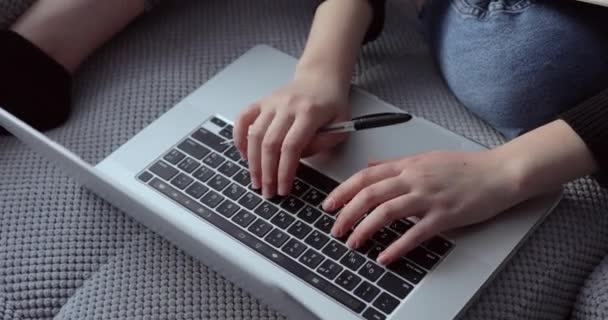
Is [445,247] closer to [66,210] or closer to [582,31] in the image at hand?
[582,31]

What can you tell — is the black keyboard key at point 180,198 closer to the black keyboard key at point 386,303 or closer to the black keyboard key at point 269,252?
the black keyboard key at point 269,252

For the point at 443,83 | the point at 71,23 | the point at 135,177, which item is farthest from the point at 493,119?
the point at 71,23

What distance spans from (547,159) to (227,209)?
286 mm

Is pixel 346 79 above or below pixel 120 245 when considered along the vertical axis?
above

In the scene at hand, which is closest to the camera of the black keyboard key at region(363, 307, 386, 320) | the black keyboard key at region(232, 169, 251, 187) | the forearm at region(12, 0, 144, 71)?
the black keyboard key at region(363, 307, 386, 320)

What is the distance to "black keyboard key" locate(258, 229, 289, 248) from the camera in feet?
1.95

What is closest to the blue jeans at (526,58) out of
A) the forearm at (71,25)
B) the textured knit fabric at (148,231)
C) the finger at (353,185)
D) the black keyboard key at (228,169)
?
the textured knit fabric at (148,231)

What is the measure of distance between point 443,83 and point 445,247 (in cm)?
25

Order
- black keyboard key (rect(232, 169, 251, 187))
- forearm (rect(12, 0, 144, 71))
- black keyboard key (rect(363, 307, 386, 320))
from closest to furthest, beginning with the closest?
black keyboard key (rect(363, 307, 386, 320)) < black keyboard key (rect(232, 169, 251, 187)) < forearm (rect(12, 0, 144, 71))

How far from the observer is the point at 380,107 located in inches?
27.8

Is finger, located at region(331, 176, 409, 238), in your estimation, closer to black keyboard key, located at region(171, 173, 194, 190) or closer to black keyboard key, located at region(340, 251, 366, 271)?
black keyboard key, located at region(340, 251, 366, 271)

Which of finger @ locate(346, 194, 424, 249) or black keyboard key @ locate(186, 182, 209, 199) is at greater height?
finger @ locate(346, 194, 424, 249)

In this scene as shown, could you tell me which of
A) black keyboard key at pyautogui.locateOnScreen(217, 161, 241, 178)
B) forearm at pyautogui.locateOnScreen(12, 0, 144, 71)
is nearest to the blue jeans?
black keyboard key at pyautogui.locateOnScreen(217, 161, 241, 178)

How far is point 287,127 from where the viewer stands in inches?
25.8
